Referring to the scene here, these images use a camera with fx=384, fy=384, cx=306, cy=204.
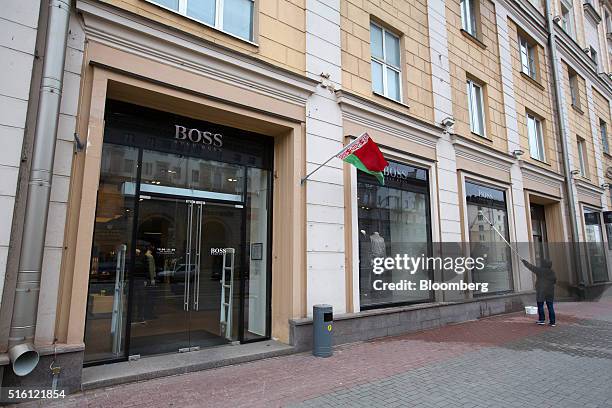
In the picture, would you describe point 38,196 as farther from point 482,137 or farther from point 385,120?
point 482,137

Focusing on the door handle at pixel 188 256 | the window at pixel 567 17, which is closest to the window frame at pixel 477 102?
the door handle at pixel 188 256

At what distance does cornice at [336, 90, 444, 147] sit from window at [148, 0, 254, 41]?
2250mm

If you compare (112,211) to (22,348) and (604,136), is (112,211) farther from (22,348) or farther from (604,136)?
(604,136)

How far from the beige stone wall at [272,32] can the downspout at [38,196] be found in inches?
63.1

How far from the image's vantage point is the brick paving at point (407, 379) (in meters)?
4.46

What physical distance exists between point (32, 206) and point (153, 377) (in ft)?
8.59

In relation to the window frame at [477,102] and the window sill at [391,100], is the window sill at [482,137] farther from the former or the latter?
the window sill at [391,100]

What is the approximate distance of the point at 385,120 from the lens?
8.99m

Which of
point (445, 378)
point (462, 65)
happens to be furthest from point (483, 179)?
point (445, 378)

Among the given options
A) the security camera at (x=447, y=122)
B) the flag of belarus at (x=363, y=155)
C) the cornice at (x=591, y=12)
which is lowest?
the flag of belarus at (x=363, y=155)

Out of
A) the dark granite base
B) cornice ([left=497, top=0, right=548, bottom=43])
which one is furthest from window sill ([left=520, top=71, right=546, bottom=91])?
the dark granite base

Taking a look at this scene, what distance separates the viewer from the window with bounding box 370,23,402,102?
9.40 m

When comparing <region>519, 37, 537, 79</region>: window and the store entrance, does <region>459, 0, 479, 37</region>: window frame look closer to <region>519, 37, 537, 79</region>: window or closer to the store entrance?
<region>519, 37, 537, 79</region>: window

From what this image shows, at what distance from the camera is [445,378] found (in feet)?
17.5
